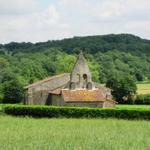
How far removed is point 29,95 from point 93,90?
1304cm

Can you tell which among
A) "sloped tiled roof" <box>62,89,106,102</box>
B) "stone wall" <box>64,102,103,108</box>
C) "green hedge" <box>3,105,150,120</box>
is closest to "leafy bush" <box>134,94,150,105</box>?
"sloped tiled roof" <box>62,89,106,102</box>

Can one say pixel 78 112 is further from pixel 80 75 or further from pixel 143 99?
pixel 143 99

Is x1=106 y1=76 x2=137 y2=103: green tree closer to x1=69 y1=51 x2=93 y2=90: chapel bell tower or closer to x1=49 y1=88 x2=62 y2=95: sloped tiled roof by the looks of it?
x1=49 y1=88 x2=62 y2=95: sloped tiled roof

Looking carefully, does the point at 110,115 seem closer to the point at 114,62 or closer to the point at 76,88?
the point at 76,88

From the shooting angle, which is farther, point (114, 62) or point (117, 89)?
point (114, 62)

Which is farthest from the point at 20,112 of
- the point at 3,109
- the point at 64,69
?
the point at 64,69

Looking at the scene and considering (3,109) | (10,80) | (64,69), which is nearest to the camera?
(3,109)

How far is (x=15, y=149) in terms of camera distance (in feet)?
74.6

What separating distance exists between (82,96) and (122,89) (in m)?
45.6

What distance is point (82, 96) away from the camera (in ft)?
250

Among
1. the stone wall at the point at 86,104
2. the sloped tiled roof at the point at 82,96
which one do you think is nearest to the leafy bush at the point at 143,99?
the sloped tiled roof at the point at 82,96

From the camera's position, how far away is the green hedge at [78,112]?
2219 inches

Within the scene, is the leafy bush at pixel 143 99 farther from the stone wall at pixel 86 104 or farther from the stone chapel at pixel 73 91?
the stone wall at pixel 86 104

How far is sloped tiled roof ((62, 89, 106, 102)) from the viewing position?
75.4 meters
